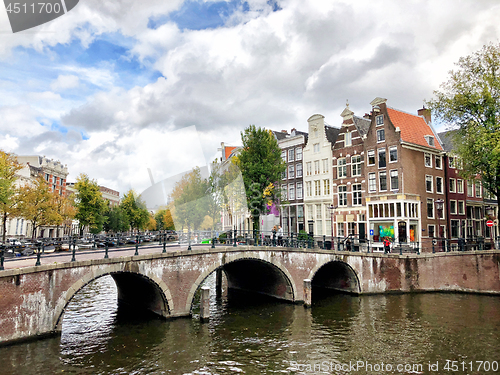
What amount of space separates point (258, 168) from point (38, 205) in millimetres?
26420

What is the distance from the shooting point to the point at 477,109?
30.5 meters

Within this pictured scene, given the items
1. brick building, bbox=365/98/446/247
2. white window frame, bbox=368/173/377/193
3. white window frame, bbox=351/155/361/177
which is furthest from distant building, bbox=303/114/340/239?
brick building, bbox=365/98/446/247

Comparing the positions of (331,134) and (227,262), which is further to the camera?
(331,134)

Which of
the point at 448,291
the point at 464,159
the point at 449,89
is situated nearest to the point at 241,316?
the point at 448,291

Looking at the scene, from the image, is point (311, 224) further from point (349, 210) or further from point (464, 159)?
point (464, 159)

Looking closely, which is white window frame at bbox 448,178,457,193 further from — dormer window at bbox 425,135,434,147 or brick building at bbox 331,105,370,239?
brick building at bbox 331,105,370,239

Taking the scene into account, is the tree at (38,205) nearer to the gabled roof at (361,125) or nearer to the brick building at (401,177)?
the brick building at (401,177)

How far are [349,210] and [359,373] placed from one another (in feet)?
98.4

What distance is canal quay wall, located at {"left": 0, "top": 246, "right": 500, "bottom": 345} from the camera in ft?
50.4

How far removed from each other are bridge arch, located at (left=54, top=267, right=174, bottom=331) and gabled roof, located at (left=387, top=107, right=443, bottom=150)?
94.9ft

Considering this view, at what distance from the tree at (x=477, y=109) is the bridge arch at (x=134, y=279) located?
998 inches

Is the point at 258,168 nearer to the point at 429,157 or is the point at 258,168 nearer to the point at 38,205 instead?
the point at 429,157

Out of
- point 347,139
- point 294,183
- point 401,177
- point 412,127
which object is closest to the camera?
point 401,177

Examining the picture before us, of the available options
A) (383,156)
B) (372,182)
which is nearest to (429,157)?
(383,156)
